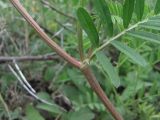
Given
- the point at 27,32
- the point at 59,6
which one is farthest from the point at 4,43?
the point at 59,6

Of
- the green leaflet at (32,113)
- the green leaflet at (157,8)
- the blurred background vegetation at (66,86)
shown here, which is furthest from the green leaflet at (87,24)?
the green leaflet at (32,113)

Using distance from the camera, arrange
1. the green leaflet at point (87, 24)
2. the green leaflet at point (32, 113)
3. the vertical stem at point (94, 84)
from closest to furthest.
Answer: 1. the green leaflet at point (87, 24)
2. the vertical stem at point (94, 84)
3. the green leaflet at point (32, 113)

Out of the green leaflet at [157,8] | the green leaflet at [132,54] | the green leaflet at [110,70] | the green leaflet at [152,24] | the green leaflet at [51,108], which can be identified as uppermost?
the green leaflet at [157,8]

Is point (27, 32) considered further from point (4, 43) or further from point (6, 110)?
point (6, 110)

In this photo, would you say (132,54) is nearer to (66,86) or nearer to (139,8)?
(139,8)

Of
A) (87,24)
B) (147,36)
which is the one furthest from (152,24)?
(87,24)

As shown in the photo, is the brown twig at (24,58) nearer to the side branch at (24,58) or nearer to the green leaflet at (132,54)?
the side branch at (24,58)

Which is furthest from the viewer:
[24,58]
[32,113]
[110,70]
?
[24,58]
